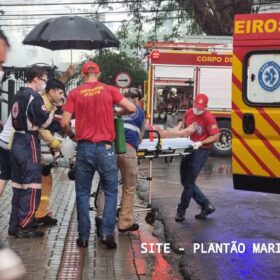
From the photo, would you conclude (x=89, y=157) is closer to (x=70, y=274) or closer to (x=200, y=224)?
(x=70, y=274)

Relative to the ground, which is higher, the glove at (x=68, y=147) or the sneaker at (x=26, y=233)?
the glove at (x=68, y=147)

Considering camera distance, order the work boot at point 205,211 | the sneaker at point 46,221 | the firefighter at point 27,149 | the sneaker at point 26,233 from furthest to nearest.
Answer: the work boot at point 205,211, the sneaker at point 46,221, the sneaker at point 26,233, the firefighter at point 27,149

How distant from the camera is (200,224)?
7844mm

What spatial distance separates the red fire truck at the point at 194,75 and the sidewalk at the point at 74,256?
413 inches

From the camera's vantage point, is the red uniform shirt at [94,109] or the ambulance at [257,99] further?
the red uniform shirt at [94,109]

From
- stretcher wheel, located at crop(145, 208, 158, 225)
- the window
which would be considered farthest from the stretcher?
the window

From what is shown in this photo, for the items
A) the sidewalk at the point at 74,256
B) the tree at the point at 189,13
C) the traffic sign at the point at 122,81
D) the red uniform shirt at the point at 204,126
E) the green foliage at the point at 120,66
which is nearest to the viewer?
the sidewalk at the point at 74,256

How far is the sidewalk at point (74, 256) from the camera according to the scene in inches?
214

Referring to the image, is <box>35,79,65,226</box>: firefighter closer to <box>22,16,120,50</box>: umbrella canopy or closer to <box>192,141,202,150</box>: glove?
<box>192,141,202,150</box>: glove

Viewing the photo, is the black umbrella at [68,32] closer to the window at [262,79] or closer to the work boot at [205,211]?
the work boot at [205,211]

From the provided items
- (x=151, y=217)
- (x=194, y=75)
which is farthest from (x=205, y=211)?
(x=194, y=75)

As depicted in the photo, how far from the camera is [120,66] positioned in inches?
1688

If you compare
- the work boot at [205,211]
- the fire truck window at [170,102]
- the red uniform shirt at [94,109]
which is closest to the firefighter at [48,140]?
the red uniform shirt at [94,109]

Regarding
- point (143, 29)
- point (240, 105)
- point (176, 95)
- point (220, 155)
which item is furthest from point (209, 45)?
point (240, 105)
